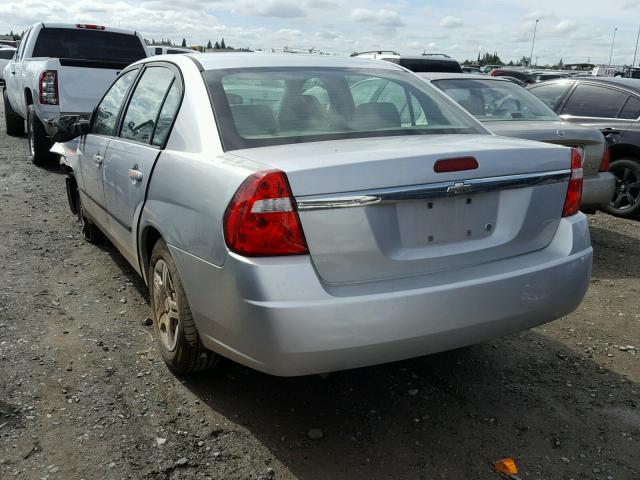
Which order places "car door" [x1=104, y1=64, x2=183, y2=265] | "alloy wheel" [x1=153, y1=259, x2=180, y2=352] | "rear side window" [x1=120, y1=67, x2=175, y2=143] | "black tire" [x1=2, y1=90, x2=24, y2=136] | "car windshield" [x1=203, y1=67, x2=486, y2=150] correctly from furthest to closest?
"black tire" [x1=2, y1=90, x2=24, y2=136], "rear side window" [x1=120, y1=67, x2=175, y2=143], "car door" [x1=104, y1=64, x2=183, y2=265], "alloy wheel" [x1=153, y1=259, x2=180, y2=352], "car windshield" [x1=203, y1=67, x2=486, y2=150]

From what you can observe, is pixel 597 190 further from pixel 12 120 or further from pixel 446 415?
pixel 12 120

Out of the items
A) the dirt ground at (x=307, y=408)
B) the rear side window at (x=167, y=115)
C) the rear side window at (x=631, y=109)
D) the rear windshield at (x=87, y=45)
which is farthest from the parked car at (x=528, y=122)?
the rear windshield at (x=87, y=45)

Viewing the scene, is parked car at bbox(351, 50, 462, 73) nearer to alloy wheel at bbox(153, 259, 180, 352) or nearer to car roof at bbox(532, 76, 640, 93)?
car roof at bbox(532, 76, 640, 93)

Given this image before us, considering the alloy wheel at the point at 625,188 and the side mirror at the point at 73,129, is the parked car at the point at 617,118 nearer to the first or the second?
the alloy wheel at the point at 625,188

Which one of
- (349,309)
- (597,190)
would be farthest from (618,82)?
(349,309)

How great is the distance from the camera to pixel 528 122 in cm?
629

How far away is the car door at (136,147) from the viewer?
3431 millimetres

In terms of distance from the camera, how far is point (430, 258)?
8.50 feet

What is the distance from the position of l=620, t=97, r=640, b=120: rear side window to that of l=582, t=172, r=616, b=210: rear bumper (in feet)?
5.74

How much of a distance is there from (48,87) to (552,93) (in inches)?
263

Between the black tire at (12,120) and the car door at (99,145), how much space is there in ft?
29.3

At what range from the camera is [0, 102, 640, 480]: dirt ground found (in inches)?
104

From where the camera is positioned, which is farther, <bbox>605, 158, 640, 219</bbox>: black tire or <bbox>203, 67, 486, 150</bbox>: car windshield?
<bbox>605, 158, 640, 219</bbox>: black tire

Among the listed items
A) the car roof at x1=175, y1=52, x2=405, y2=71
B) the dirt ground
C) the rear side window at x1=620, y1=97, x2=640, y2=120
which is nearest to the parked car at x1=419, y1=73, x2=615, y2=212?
the rear side window at x1=620, y1=97, x2=640, y2=120
